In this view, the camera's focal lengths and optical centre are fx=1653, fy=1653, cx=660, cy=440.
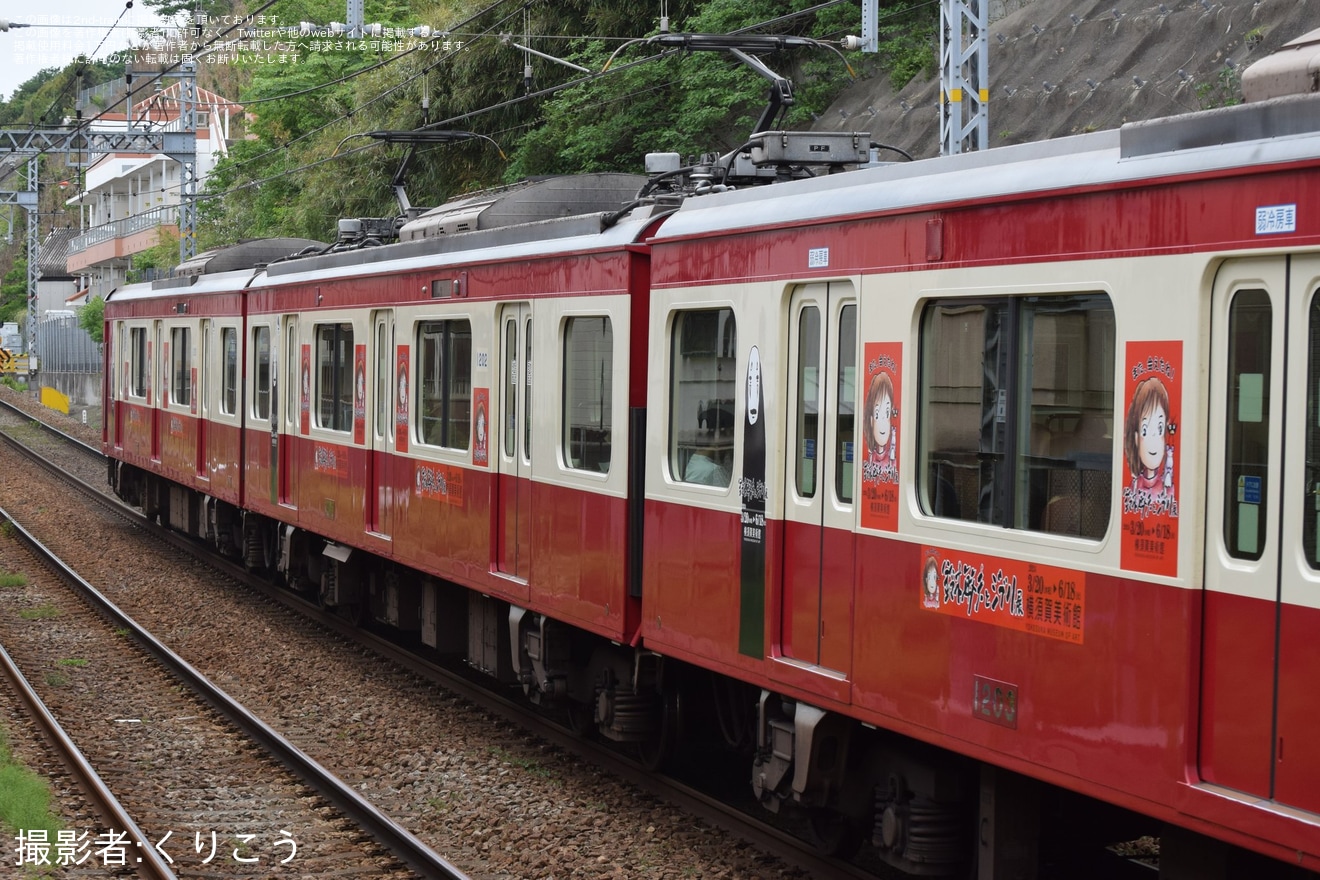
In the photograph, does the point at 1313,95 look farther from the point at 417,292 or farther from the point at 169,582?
the point at 169,582

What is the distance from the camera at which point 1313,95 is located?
447cm

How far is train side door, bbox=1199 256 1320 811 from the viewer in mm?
4355

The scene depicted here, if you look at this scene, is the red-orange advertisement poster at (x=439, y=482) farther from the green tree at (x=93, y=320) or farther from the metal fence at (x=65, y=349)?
the metal fence at (x=65, y=349)

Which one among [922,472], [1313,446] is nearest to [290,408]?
[922,472]

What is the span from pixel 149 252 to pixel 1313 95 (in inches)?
2224

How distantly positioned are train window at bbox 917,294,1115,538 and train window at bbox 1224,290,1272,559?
1.60 feet

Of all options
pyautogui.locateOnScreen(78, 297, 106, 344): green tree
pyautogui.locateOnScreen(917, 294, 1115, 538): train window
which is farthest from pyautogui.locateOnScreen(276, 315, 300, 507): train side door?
pyautogui.locateOnScreen(78, 297, 106, 344): green tree

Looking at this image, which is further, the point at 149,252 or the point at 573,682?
the point at 149,252

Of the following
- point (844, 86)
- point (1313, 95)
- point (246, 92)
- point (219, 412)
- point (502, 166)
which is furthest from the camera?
point (246, 92)

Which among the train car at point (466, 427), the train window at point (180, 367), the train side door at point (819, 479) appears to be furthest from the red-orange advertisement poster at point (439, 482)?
the train window at point (180, 367)

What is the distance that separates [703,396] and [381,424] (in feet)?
16.2

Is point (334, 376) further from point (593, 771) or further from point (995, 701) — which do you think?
point (995, 701)

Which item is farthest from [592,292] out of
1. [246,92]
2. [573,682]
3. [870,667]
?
[246,92]

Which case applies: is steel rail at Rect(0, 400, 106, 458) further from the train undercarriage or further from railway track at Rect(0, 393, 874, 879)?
the train undercarriage
